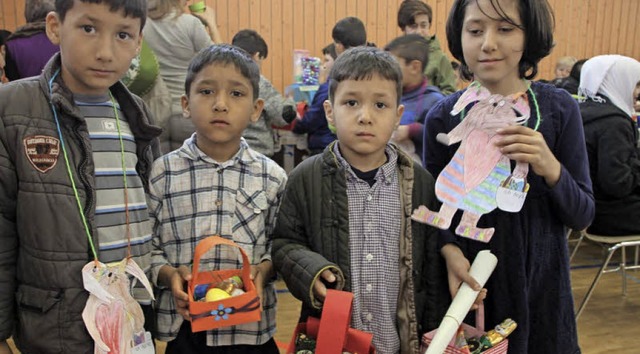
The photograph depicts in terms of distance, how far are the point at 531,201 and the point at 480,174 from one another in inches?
8.7

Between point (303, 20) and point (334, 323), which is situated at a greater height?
point (303, 20)

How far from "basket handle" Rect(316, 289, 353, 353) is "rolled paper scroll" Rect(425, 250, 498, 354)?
23 cm

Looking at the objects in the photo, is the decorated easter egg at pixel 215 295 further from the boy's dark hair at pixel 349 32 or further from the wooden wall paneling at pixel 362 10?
the wooden wall paneling at pixel 362 10

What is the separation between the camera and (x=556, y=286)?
1543mm

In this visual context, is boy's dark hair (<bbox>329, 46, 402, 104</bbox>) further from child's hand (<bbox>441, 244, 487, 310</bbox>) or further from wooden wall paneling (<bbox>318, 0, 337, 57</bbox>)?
wooden wall paneling (<bbox>318, 0, 337, 57</bbox>)

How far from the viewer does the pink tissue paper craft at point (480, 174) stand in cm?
139

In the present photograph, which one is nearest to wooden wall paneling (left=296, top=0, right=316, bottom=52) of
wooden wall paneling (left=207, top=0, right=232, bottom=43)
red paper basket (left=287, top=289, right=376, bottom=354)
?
wooden wall paneling (left=207, top=0, right=232, bottom=43)

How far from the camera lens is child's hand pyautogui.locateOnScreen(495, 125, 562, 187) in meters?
1.33

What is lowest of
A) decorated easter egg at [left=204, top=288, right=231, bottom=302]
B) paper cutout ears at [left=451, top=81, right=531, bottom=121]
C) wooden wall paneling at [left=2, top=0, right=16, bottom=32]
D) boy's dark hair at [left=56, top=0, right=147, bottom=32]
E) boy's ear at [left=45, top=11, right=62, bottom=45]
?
decorated easter egg at [left=204, top=288, right=231, bottom=302]

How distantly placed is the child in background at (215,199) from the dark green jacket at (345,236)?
0.52ft

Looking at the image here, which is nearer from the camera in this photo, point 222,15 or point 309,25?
point 222,15

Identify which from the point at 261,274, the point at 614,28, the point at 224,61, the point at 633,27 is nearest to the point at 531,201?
the point at 261,274

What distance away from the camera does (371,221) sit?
1531 mm

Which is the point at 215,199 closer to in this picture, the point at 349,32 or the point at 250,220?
the point at 250,220
